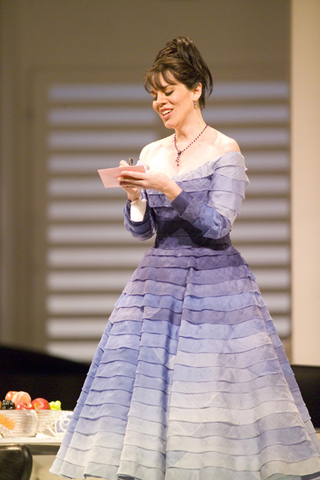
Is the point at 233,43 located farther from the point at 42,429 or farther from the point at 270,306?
the point at 42,429

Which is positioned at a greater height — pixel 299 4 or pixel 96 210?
pixel 299 4

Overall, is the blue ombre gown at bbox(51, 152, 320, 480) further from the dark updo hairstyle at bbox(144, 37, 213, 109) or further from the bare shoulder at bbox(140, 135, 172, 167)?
the dark updo hairstyle at bbox(144, 37, 213, 109)

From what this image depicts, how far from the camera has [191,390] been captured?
1756 millimetres

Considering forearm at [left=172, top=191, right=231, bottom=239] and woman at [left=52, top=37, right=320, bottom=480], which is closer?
woman at [left=52, top=37, right=320, bottom=480]

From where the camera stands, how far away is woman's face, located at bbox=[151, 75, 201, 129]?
6.64 ft

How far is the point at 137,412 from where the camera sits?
1.75 m

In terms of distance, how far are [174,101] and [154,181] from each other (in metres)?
0.31

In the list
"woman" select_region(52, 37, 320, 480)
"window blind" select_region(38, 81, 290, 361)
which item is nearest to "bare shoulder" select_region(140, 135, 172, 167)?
"woman" select_region(52, 37, 320, 480)

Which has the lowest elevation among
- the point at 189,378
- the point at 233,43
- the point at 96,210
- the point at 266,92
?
the point at 189,378

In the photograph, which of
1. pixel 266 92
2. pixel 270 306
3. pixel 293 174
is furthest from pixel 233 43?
pixel 270 306

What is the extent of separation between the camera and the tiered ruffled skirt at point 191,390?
5.55ft

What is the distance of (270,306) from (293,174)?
2.68 ft

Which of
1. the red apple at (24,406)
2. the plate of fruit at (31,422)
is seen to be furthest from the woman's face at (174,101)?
the red apple at (24,406)

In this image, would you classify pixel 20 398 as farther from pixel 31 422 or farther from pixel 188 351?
pixel 188 351
